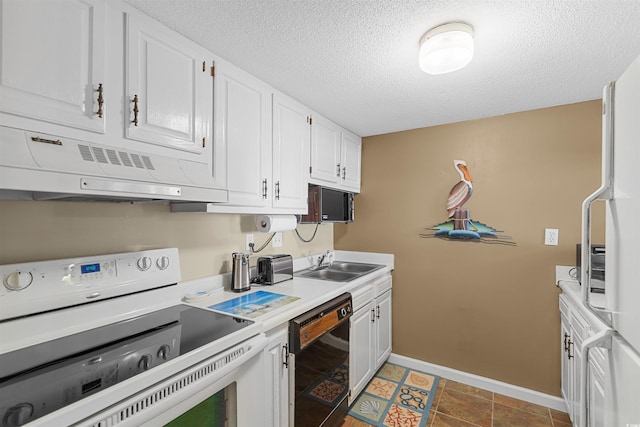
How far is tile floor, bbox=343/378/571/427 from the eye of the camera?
1987mm

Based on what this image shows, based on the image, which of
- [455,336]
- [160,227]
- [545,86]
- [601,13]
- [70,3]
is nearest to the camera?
[70,3]

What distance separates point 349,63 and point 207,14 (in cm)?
74

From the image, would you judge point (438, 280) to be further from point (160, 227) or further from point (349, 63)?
point (160, 227)

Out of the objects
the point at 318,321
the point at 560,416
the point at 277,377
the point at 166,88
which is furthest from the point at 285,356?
the point at 560,416

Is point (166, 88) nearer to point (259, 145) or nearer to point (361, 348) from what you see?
point (259, 145)

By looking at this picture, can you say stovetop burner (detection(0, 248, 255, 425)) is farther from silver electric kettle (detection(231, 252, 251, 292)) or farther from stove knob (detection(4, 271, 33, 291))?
silver electric kettle (detection(231, 252, 251, 292))

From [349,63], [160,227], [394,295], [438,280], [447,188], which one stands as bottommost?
[394,295]

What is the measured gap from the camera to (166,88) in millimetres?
1318

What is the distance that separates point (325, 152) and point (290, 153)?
18.7 inches

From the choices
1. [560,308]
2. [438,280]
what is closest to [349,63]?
[438,280]

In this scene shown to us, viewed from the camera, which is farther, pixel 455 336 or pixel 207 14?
pixel 455 336

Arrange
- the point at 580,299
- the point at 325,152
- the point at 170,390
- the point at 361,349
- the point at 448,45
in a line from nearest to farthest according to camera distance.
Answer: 1. the point at 170,390
2. the point at 448,45
3. the point at 580,299
4. the point at 361,349
5. the point at 325,152

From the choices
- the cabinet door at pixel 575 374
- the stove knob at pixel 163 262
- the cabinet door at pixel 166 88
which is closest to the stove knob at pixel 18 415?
the stove knob at pixel 163 262

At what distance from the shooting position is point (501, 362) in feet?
7.70
